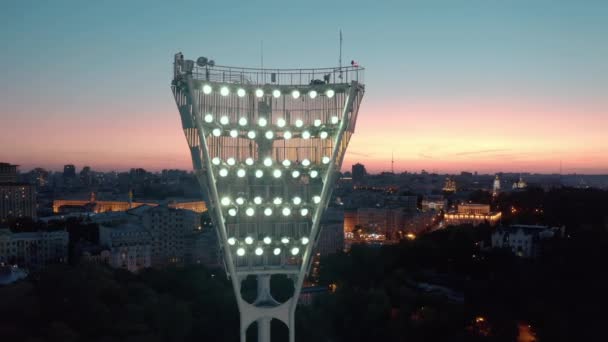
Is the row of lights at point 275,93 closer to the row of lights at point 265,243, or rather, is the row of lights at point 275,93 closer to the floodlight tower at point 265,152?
the floodlight tower at point 265,152

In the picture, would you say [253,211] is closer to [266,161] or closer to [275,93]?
[266,161]

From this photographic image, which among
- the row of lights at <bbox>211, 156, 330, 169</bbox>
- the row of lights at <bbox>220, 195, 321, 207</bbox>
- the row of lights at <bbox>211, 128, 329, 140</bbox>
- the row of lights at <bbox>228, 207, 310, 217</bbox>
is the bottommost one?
the row of lights at <bbox>228, 207, 310, 217</bbox>

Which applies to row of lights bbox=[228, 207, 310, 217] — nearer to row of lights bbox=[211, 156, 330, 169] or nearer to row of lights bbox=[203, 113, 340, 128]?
row of lights bbox=[211, 156, 330, 169]

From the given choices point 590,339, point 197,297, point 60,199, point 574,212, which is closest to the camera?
point 590,339

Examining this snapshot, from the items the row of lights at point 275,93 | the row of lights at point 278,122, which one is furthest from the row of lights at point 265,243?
the row of lights at point 275,93

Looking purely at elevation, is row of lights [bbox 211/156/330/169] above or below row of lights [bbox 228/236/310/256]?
above

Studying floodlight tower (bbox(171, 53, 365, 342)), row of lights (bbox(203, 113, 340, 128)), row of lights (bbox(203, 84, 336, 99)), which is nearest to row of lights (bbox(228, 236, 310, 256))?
floodlight tower (bbox(171, 53, 365, 342))

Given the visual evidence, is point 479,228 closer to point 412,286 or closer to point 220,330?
point 412,286

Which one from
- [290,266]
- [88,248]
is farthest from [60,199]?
[290,266]
